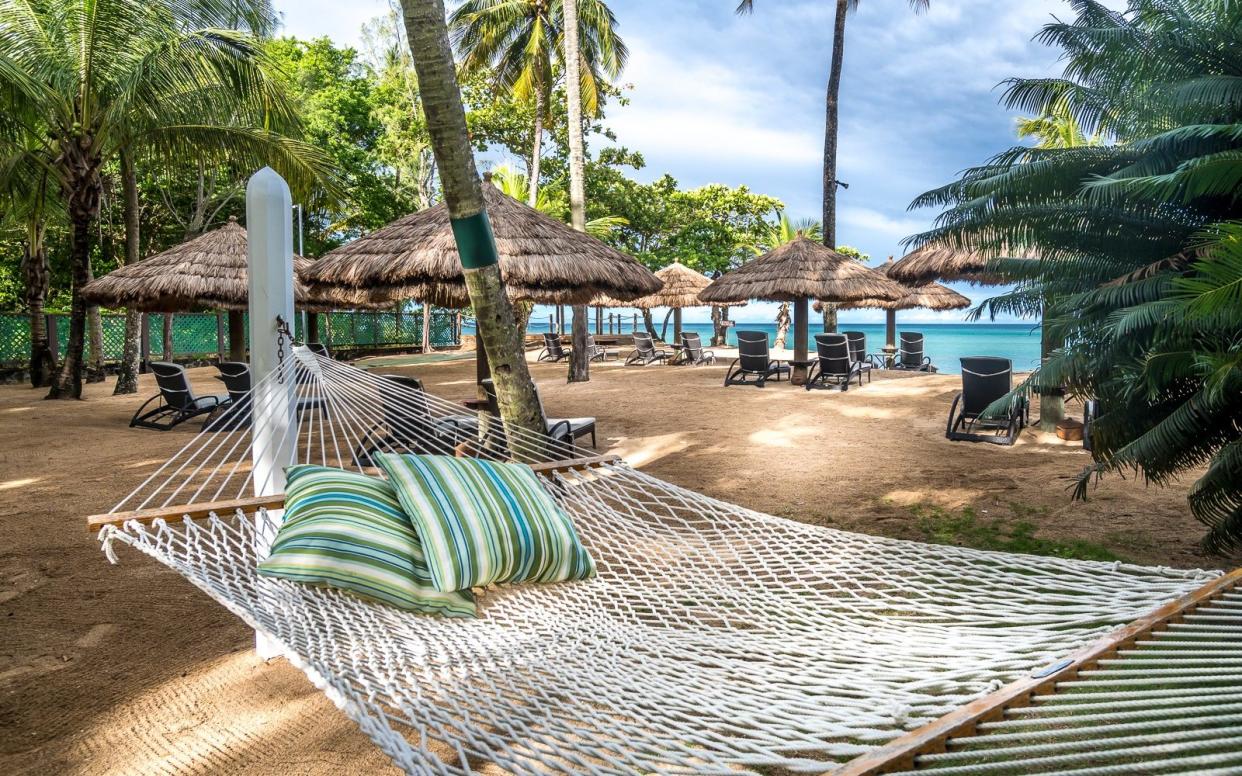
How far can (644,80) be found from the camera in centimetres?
1468

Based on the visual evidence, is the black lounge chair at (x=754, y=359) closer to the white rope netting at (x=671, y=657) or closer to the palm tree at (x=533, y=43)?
the palm tree at (x=533, y=43)

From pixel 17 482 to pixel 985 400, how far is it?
6.00 metres

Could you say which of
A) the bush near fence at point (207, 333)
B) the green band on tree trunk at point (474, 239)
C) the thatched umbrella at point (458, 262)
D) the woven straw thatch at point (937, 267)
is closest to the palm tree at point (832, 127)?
the woven straw thatch at point (937, 267)

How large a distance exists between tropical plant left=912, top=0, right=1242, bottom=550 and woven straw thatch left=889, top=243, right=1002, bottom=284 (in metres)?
5.06

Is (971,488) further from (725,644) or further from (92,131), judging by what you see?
(92,131)

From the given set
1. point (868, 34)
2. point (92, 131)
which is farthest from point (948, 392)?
point (868, 34)

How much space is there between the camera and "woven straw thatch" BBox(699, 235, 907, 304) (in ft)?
30.6

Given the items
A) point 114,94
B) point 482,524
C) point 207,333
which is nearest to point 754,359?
point 114,94

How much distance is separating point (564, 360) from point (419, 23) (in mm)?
11620

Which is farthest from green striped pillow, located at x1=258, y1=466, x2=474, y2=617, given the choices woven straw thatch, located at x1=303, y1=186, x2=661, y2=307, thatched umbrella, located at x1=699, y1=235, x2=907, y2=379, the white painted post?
thatched umbrella, located at x1=699, y1=235, x2=907, y2=379

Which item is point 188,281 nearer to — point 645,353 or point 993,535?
point 993,535

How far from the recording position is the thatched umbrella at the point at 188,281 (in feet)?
22.6

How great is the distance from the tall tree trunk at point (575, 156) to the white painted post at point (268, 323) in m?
7.12

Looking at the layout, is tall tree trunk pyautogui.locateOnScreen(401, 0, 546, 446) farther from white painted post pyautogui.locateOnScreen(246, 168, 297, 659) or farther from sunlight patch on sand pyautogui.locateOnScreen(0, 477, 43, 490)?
sunlight patch on sand pyautogui.locateOnScreen(0, 477, 43, 490)
